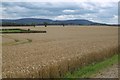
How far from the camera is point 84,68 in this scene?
54.7 feet

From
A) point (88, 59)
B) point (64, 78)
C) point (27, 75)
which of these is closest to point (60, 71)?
point (64, 78)

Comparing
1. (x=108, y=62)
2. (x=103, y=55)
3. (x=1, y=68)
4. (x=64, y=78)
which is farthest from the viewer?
(x=103, y=55)

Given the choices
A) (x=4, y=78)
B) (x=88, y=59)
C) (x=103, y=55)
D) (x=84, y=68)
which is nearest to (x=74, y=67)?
(x=84, y=68)

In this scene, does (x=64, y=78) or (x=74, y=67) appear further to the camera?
(x=74, y=67)

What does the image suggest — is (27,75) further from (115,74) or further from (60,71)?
(115,74)

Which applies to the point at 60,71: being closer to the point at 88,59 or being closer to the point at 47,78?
the point at 47,78

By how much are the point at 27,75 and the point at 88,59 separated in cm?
700

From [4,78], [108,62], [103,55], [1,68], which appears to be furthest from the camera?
[103,55]

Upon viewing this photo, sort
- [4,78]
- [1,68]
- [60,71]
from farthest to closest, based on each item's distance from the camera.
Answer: [1,68]
[60,71]
[4,78]

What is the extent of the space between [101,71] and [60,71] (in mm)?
2538

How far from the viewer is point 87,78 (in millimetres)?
13891

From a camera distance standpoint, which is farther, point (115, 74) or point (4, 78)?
point (115, 74)

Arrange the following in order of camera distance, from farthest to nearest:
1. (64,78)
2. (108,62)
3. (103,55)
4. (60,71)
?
(103,55) < (108,62) < (60,71) < (64,78)

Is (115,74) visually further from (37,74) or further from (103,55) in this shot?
(103,55)
